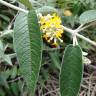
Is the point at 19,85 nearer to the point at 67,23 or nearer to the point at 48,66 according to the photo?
the point at 48,66

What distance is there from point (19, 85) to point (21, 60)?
28.2 inches

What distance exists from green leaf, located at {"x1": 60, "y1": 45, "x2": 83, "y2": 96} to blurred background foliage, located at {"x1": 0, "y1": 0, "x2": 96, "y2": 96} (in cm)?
64

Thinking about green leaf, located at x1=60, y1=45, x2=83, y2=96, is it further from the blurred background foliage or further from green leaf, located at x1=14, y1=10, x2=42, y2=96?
the blurred background foliage

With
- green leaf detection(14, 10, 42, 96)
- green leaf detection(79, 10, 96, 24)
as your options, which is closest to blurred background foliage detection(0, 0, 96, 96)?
green leaf detection(79, 10, 96, 24)

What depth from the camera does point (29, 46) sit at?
0.52 meters

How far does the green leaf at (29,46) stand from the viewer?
494 mm

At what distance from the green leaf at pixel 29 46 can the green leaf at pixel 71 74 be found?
0.06m

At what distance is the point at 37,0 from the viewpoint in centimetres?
126

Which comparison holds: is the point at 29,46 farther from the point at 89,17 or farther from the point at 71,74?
the point at 89,17

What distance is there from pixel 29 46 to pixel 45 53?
0.77m

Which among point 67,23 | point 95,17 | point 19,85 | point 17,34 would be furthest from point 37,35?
point 67,23

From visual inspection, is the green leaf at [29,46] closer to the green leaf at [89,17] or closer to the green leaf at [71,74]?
the green leaf at [71,74]

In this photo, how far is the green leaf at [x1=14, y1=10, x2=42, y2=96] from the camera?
0.49 meters

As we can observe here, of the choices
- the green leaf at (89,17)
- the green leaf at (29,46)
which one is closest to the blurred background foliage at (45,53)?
the green leaf at (89,17)
